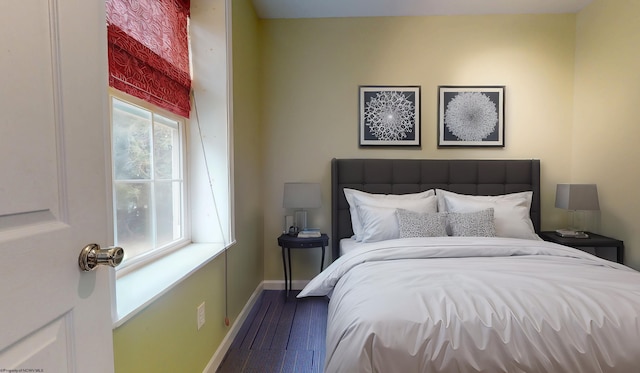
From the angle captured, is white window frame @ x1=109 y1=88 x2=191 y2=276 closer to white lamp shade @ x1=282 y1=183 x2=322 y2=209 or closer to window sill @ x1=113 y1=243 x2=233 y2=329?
window sill @ x1=113 y1=243 x2=233 y2=329

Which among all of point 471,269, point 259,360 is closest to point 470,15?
point 471,269

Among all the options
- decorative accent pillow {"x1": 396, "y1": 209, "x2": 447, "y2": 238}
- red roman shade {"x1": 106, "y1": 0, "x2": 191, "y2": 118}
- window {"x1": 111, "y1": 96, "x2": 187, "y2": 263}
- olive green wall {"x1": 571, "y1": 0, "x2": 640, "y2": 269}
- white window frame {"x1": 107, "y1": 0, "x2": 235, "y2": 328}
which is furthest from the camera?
olive green wall {"x1": 571, "y1": 0, "x2": 640, "y2": 269}

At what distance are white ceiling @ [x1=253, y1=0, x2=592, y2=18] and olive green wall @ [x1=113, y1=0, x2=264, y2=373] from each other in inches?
13.0

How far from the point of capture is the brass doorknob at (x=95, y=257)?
0.64 metres

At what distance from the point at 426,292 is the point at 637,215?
2.37m

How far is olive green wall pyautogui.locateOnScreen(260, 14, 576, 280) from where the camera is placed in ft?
9.50

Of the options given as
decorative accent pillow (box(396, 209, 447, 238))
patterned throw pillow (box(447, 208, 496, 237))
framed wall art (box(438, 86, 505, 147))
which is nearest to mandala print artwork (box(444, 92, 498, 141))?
framed wall art (box(438, 86, 505, 147))

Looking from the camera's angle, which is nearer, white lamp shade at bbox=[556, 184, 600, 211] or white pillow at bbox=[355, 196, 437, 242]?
white pillow at bbox=[355, 196, 437, 242]

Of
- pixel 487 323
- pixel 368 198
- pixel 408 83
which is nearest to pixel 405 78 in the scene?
pixel 408 83

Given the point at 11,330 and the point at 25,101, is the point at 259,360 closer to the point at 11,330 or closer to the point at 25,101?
the point at 11,330

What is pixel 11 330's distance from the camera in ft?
1.58

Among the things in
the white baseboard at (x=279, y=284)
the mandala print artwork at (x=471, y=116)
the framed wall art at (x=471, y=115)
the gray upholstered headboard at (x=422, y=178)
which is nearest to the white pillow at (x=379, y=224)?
the gray upholstered headboard at (x=422, y=178)

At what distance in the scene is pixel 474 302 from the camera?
1234 millimetres

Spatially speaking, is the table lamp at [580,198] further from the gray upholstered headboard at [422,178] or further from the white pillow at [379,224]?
the white pillow at [379,224]
